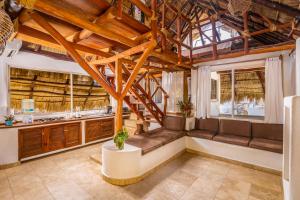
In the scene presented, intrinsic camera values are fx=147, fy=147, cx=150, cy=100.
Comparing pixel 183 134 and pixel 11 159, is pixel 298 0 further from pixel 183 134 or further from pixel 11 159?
pixel 11 159

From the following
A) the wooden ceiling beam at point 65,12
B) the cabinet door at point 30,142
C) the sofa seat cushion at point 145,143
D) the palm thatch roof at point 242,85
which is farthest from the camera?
the palm thatch roof at point 242,85

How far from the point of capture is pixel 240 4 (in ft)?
7.77

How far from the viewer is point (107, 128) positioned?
514 centimetres

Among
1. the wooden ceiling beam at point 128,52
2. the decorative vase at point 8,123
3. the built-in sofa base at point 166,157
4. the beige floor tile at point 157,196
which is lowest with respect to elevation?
the beige floor tile at point 157,196

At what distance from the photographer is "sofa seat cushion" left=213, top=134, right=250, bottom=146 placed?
3309 millimetres

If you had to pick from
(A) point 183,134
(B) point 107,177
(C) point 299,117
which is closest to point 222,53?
(A) point 183,134

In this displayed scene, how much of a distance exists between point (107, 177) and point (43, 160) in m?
2.00

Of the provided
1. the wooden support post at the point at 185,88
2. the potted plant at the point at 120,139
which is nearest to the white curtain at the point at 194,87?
the wooden support post at the point at 185,88

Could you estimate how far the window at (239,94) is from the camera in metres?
4.74

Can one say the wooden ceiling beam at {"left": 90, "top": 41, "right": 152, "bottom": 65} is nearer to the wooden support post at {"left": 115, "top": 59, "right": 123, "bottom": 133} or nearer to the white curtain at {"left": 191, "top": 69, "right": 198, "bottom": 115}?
the wooden support post at {"left": 115, "top": 59, "right": 123, "bottom": 133}

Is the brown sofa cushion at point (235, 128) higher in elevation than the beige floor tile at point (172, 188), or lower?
higher

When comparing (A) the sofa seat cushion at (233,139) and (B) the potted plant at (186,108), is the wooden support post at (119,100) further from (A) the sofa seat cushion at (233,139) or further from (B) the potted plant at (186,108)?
(A) the sofa seat cushion at (233,139)

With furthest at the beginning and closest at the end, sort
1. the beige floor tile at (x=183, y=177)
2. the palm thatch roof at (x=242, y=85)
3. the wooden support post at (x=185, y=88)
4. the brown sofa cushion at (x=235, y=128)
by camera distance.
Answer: the wooden support post at (x=185, y=88) → the palm thatch roof at (x=242, y=85) → the brown sofa cushion at (x=235, y=128) → the beige floor tile at (x=183, y=177)

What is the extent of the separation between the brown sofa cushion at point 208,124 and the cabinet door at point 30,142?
13.9 feet
